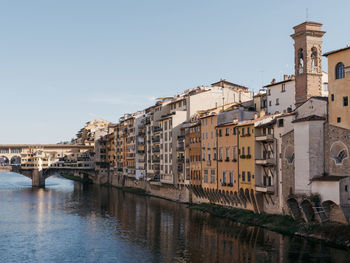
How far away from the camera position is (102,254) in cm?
4312

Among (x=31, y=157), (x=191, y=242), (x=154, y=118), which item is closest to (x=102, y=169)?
(x=31, y=157)

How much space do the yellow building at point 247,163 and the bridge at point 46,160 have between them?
301ft

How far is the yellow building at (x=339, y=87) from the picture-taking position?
1786 inches

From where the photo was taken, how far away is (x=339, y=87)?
4638cm

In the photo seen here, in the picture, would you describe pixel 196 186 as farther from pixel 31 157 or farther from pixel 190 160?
pixel 31 157

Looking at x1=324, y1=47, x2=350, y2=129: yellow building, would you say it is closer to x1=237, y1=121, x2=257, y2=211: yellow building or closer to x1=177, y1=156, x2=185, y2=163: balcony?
x1=237, y1=121, x2=257, y2=211: yellow building

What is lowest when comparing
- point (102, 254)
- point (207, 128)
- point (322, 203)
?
point (102, 254)

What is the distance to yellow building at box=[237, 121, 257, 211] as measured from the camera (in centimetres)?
5744

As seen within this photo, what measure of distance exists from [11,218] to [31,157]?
7688 cm

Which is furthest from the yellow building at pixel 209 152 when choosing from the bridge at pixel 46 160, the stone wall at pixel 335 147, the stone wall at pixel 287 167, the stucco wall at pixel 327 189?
the bridge at pixel 46 160

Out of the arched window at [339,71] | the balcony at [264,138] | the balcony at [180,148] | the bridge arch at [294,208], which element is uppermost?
the arched window at [339,71]

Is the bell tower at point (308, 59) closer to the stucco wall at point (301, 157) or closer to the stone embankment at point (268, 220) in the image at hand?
the stucco wall at point (301, 157)

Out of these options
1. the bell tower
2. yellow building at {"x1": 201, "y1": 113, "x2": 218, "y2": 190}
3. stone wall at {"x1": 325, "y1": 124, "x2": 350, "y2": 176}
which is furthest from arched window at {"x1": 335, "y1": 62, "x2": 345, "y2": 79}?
yellow building at {"x1": 201, "y1": 113, "x2": 218, "y2": 190}

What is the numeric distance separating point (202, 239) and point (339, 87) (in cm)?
2167
